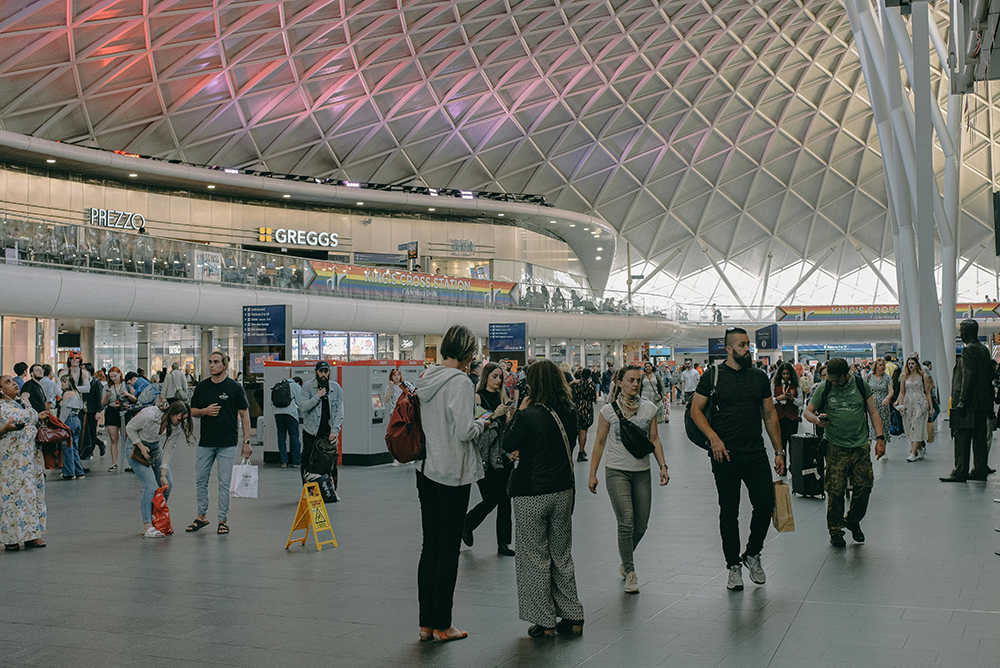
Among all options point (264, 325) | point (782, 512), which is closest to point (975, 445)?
point (782, 512)

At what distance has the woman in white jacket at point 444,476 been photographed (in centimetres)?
557

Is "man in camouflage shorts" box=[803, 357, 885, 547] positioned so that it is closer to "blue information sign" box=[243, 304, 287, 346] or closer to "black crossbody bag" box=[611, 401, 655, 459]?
"black crossbody bag" box=[611, 401, 655, 459]

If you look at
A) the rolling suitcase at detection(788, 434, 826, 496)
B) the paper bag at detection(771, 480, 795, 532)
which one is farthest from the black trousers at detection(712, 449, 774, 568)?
the rolling suitcase at detection(788, 434, 826, 496)

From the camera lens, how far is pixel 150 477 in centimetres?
962

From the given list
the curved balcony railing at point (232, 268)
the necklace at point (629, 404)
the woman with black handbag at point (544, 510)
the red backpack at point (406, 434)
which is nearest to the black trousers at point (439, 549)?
the red backpack at point (406, 434)

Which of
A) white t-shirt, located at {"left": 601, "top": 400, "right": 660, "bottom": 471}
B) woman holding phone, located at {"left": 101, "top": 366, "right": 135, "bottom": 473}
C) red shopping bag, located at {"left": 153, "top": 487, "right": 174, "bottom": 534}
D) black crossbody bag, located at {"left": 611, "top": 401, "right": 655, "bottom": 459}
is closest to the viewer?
black crossbody bag, located at {"left": 611, "top": 401, "right": 655, "bottom": 459}

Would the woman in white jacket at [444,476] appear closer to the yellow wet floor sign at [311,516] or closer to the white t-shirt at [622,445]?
the white t-shirt at [622,445]

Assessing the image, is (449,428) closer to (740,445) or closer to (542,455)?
(542,455)

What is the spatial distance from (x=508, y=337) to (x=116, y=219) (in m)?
20.5

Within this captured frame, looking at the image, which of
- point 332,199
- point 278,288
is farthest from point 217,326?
point 332,199

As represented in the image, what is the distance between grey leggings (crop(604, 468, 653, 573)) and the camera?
A: 698cm

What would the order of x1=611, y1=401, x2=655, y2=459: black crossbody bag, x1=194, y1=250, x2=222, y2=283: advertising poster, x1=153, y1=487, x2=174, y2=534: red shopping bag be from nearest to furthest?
1. x1=611, y1=401, x2=655, y2=459: black crossbody bag
2. x1=153, y1=487, x2=174, y2=534: red shopping bag
3. x1=194, y1=250, x2=222, y2=283: advertising poster

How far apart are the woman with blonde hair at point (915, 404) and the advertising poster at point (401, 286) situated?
18952 millimetres

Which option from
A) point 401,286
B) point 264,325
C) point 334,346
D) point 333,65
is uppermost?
point 333,65
